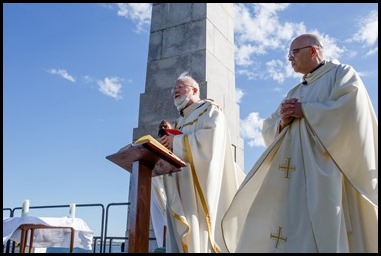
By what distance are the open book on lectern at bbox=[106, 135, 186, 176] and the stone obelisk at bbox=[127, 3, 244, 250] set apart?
309 cm

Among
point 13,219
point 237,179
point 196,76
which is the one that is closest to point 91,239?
point 13,219

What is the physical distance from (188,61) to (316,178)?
12.1 ft

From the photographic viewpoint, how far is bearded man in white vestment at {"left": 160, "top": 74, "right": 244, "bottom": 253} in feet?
13.1

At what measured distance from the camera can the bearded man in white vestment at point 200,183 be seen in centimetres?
401

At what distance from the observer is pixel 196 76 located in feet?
20.9

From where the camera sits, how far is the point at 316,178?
3.17 meters

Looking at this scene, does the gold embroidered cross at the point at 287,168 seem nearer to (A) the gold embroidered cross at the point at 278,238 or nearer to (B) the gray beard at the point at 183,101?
(A) the gold embroidered cross at the point at 278,238

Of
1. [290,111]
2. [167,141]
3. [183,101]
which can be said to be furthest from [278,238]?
[183,101]

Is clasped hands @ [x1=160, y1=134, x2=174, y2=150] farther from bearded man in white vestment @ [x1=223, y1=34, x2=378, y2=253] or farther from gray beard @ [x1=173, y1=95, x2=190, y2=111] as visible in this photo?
bearded man in white vestment @ [x1=223, y1=34, x2=378, y2=253]

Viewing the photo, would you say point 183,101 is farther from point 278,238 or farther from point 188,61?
point 278,238

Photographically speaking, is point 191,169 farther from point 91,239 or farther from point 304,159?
point 91,239

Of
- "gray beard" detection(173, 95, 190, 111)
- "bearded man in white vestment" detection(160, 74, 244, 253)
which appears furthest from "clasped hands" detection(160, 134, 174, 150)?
"gray beard" detection(173, 95, 190, 111)

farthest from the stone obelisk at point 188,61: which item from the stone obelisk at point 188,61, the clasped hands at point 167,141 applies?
the clasped hands at point 167,141

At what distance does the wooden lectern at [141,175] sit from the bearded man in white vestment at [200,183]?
1.05m
